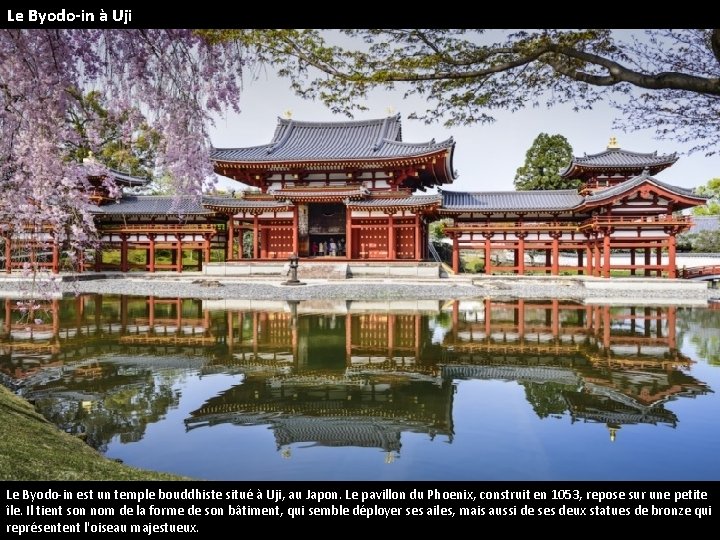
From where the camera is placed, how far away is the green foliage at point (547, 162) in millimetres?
45781

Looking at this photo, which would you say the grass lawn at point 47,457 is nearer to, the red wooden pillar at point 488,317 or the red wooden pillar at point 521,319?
the red wooden pillar at point 488,317

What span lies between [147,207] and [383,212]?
56.2 feet

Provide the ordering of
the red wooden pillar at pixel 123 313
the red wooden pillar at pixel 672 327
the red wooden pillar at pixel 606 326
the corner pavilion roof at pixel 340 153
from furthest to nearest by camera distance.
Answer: the corner pavilion roof at pixel 340 153, the red wooden pillar at pixel 123 313, the red wooden pillar at pixel 672 327, the red wooden pillar at pixel 606 326

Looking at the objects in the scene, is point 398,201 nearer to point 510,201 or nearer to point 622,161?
point 510,201

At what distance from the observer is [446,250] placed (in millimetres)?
47438

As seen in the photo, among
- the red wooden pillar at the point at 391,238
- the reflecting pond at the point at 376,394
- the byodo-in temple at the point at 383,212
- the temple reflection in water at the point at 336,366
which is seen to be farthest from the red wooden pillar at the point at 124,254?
the reflecting pond at the point at 376,394

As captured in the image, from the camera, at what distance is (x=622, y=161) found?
31.7 m

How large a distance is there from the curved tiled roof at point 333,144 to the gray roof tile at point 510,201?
3.83 m

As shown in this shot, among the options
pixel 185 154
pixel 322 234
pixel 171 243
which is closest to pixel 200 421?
pixel 185 154

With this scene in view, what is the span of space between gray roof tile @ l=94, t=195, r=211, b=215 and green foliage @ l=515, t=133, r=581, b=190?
100 ft

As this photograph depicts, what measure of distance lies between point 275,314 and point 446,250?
3355 centimetres

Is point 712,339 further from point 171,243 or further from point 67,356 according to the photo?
point 171,243

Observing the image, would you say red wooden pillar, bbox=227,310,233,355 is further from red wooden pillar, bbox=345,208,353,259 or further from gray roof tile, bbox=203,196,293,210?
gray roof tile, bbox=203,196,293,210

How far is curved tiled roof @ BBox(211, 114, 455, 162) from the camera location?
31578 millimetres
